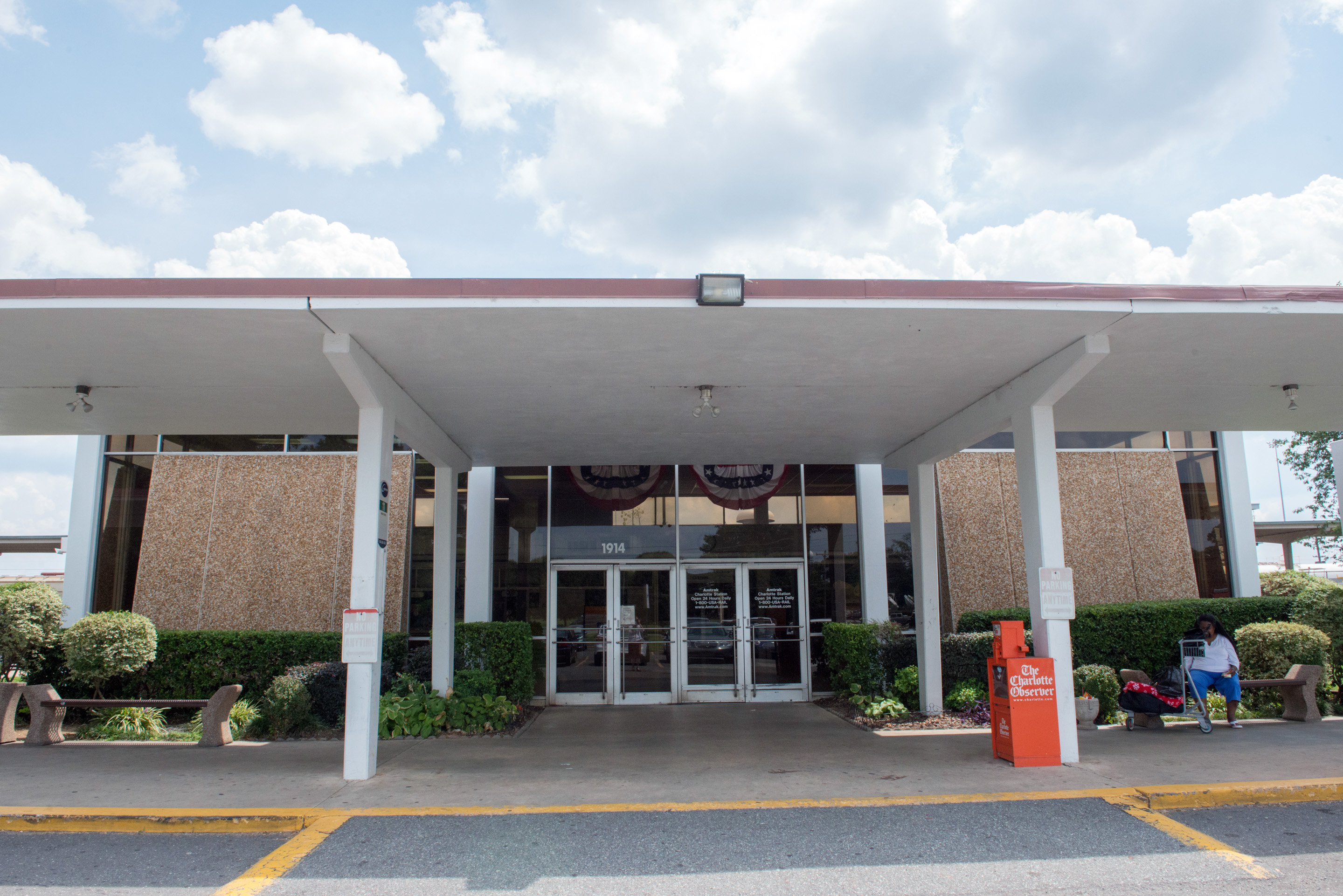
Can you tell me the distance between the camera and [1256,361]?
8.14 m

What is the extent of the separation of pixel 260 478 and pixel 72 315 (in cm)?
750

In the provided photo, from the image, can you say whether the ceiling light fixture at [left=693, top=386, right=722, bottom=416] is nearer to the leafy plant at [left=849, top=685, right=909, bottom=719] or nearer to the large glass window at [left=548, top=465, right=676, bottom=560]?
the large glass window at [left=548, top=465, right=676, bottom=560]

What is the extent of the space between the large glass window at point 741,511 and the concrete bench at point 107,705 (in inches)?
260

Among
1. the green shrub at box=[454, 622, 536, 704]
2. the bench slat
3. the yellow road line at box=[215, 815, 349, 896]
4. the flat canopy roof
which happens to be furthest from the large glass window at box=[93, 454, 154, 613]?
the yellow road line at box=[215, 815, 349, 896]

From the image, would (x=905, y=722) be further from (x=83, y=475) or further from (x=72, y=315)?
(x=83, y=475)

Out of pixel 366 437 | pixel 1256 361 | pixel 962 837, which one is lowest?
pixel 962 837

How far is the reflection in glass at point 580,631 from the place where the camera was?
13.3 metres

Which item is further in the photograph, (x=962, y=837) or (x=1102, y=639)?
(x=1102, y=639)

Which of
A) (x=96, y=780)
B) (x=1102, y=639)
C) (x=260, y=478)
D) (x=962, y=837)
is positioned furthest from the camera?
(x=260, y=478)

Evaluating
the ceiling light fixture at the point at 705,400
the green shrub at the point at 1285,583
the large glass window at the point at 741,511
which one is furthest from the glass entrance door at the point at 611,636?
the green shrub at the point at 1285,583

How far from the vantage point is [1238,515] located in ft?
46.7

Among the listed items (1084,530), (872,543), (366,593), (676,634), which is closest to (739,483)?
(872,543)

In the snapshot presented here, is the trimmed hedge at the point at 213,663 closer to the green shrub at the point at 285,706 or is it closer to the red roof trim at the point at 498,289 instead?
the green shrub at the point at 285,706

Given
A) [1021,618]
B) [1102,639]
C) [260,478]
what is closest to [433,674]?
[260,478]
